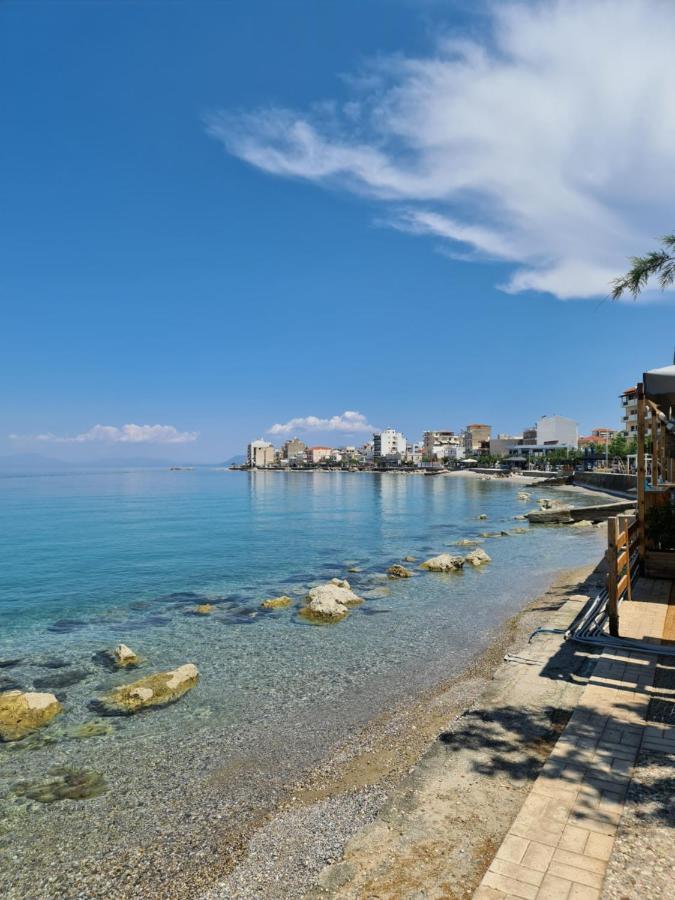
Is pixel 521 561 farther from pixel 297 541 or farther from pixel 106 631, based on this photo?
pixel 106 631

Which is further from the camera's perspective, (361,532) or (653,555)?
(361,532)

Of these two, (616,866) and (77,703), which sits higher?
(616,866)

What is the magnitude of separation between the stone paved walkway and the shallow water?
391 centimetres

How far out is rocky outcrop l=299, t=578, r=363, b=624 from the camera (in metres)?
16.9

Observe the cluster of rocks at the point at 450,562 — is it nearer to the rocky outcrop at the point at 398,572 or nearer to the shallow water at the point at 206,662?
the shallow water at the point at 206,662

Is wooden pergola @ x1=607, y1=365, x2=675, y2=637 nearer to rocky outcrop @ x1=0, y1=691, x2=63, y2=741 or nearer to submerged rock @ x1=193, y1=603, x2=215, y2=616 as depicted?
rocky outcrop @ x1=0, y1=691, x2=63, y2=741

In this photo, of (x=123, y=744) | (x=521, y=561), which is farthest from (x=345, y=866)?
(x=521, y=561)

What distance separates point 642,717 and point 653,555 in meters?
7.56

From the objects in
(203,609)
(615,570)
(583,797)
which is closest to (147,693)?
(203,609)

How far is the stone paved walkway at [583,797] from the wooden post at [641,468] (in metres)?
5.20

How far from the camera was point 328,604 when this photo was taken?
17312mm

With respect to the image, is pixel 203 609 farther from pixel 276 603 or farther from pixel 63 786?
pixel 63 786

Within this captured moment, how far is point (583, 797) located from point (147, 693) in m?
8.62

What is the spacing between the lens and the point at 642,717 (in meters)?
6.60
